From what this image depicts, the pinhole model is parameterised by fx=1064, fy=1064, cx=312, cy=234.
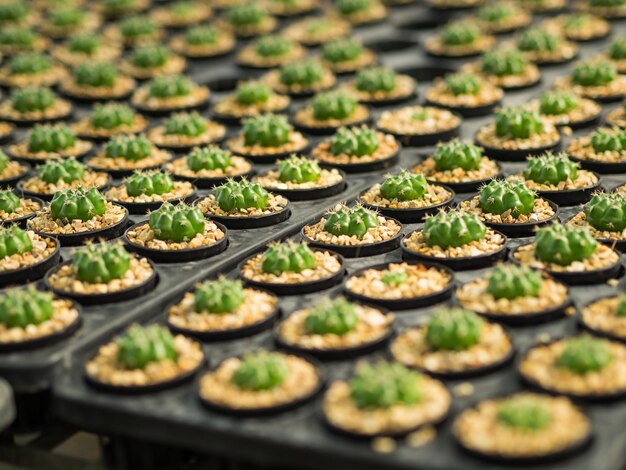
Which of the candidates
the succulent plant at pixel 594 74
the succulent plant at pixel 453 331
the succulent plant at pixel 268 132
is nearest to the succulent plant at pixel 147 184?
the succulent plant at pixel 268 132

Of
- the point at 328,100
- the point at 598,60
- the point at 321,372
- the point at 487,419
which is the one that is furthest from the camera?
the point at 598,60

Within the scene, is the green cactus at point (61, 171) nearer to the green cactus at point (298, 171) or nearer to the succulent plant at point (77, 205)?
the succulent plant at point (77, 205)

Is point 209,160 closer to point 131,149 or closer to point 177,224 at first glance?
point 131,149

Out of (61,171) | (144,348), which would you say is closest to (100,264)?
(144,348)

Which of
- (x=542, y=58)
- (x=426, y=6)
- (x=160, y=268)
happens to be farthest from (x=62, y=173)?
(x=426, y=6)

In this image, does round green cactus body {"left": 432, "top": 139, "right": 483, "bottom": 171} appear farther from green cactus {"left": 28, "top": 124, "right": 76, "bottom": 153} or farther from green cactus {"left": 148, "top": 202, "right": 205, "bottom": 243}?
green cactus {"left": 28, "top": 124, "right": 76, "bottom": 153}

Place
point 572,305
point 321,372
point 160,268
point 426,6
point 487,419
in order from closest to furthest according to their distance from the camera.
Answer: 1. point 487,419
2. point 321,372
3. point 572,305
4. point 160,268
5. point 426,6

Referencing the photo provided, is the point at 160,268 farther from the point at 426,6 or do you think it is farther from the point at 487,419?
the point at 426,6
